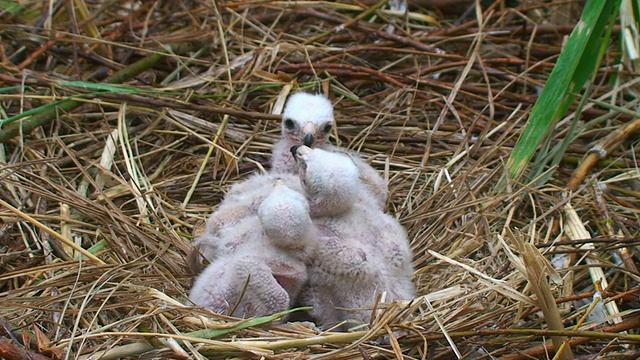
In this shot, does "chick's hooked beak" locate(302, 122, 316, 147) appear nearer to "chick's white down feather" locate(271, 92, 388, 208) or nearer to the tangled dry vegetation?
"chick's white down feather" locate(271, 92, 388, 208)

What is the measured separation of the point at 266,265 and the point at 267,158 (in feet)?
4.72

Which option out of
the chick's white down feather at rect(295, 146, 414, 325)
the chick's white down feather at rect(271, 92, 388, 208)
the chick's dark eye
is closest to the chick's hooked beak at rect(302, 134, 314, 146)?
the chick's white down feather at rect(271, 92, 388, 208)

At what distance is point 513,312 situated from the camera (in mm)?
2760

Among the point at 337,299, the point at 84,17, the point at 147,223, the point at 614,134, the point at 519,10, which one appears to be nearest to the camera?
the point at 337,299

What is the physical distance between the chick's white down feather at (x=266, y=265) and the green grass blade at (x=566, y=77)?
1.23 metres

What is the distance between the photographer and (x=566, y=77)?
3.54 metres

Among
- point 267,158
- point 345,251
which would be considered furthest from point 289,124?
point 345,251

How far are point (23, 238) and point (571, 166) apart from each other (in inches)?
99.6

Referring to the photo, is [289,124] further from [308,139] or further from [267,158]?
[267,158]

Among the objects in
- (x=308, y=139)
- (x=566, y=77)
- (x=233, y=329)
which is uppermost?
(x=566, y=77)

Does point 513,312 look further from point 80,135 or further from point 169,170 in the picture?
point 80,135

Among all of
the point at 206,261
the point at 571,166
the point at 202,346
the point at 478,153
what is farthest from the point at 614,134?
the point at 202,346

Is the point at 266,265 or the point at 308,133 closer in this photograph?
the point at 266,265

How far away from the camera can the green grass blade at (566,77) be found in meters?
3.52
